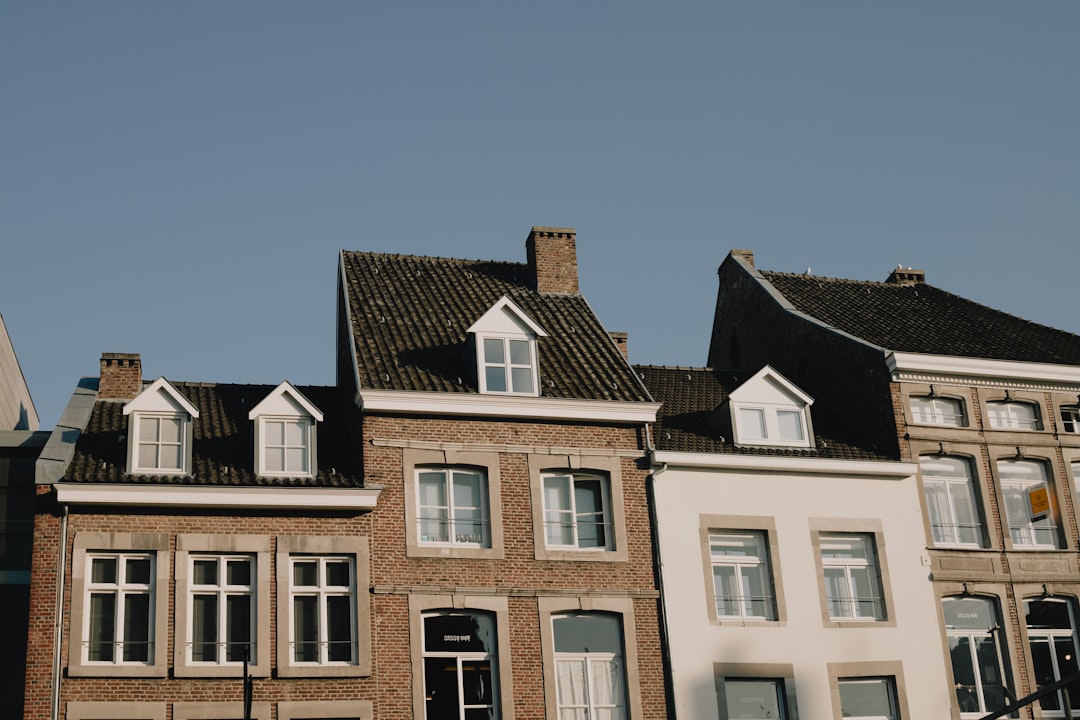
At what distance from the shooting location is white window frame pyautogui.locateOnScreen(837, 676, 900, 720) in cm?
2934

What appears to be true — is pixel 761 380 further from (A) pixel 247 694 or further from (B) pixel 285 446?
(A) pixel 247 694

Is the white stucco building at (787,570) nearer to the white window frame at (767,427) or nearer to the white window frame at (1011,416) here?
the white window frame at (767,427)

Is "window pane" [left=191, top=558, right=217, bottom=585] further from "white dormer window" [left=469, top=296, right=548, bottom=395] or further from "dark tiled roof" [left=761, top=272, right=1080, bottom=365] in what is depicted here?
"dark tiled roof" [left=761, top=272, right=1080, bottom=365]

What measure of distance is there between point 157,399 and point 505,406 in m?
6.94

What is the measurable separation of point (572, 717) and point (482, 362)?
7.46 metres

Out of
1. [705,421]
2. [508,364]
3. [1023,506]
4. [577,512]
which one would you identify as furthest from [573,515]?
[1023,506]

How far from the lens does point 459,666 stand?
27.3 meters

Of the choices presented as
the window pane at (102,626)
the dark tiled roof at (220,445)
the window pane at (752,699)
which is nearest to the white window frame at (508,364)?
the dark tiled roof at (220,445)

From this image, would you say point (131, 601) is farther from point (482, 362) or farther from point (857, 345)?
point (857, 345)

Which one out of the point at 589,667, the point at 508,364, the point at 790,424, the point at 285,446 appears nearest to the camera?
the point at 589,667

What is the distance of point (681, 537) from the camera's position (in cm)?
2950

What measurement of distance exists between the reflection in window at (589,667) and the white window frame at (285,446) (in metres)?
5.84

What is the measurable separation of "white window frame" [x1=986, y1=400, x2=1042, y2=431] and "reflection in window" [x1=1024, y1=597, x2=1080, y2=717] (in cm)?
408

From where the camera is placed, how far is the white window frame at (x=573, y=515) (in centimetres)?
2902
